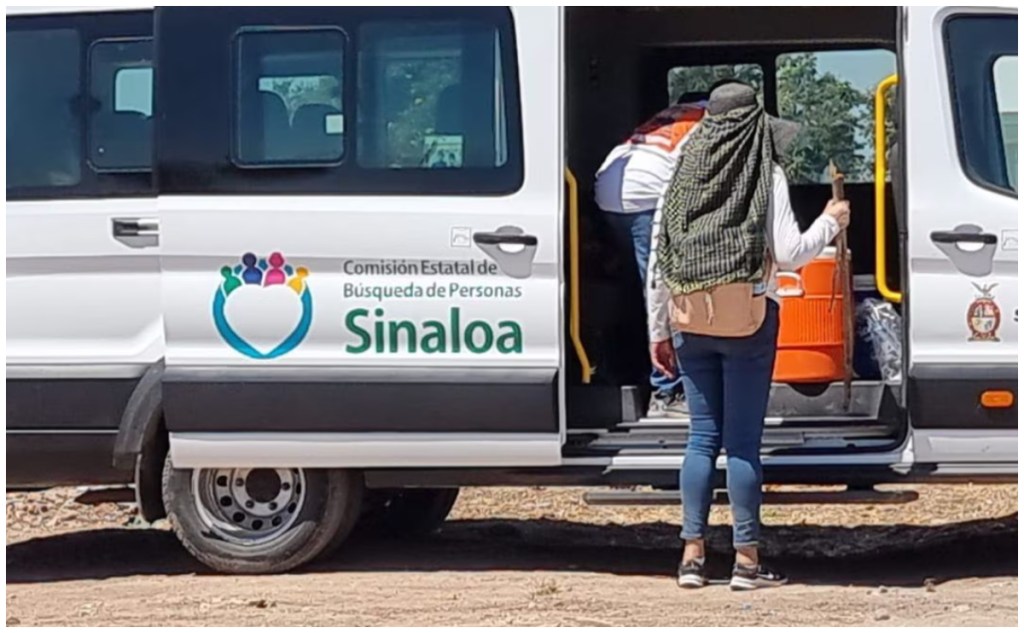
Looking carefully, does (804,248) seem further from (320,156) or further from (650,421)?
(320,156)

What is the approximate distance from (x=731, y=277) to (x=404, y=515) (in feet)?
8.74

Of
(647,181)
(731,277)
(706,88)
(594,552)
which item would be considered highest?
(706,88)

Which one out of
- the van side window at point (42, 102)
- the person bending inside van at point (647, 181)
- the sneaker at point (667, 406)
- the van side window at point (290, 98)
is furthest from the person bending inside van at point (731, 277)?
the van side window at point (42, 102)

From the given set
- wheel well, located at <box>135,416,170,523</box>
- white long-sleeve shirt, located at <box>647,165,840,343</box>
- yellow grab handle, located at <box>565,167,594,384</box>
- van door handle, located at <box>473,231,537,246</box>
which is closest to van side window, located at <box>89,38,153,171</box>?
wheel well, located at <box>135,416,170,523</box>

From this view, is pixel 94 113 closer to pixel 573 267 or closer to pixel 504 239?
pixel 504 239

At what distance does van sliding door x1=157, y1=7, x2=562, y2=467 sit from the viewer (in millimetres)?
6699

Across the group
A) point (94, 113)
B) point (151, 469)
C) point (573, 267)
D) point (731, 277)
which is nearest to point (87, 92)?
point (94, 113)

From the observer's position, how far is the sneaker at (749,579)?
6547 mm

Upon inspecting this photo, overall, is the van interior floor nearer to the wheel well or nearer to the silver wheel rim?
the silver wheel rim

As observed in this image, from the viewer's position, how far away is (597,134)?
804 centimetres

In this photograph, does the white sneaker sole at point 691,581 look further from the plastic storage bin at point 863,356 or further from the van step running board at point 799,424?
the plastic storage bin at point 863,356

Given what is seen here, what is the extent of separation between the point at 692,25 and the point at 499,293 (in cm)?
204

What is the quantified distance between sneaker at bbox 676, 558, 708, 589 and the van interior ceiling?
0.66m

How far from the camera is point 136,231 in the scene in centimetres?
695
